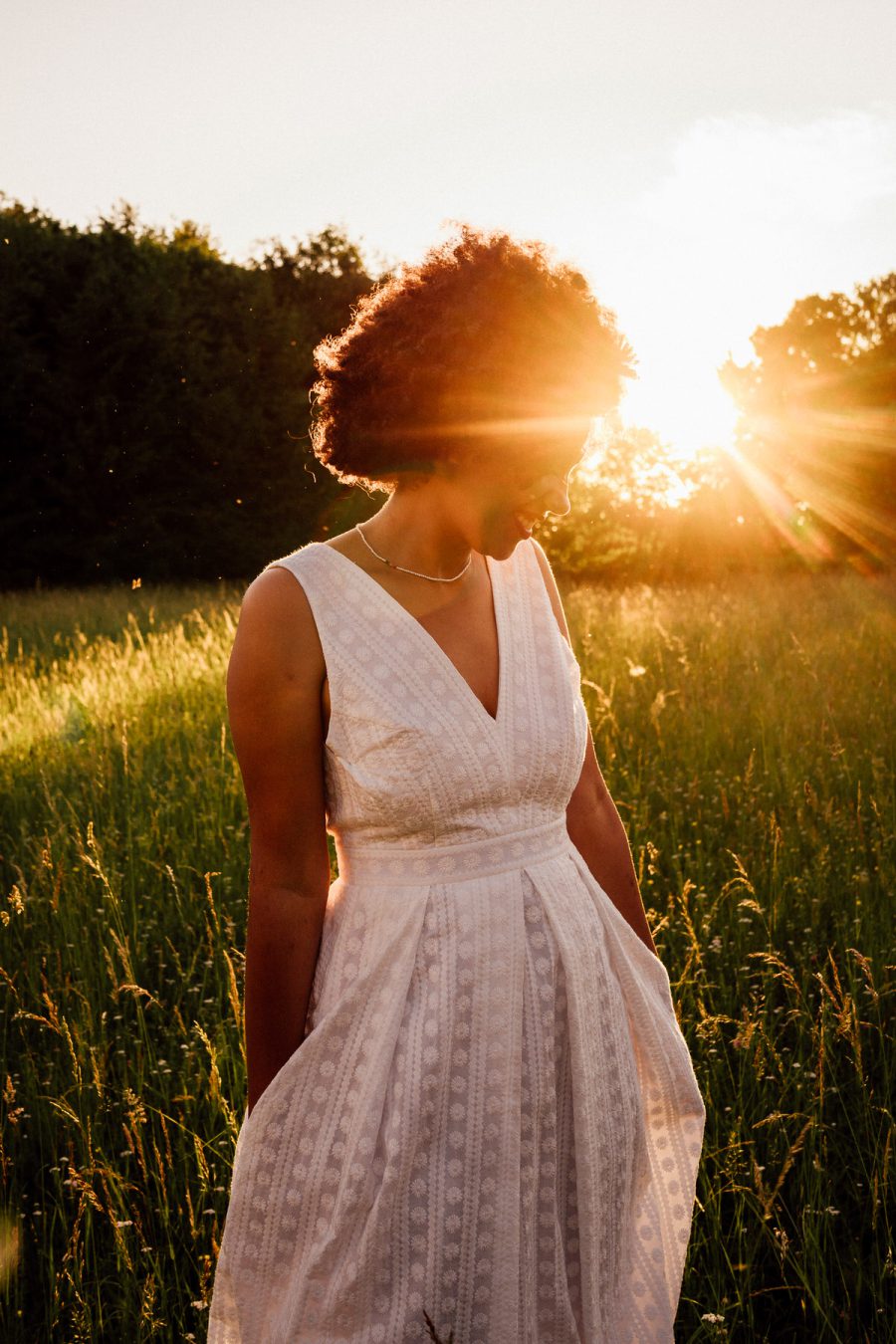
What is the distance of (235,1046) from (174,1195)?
0.46 metres

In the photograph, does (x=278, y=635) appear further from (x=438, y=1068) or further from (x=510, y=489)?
(x=438, y=1068)

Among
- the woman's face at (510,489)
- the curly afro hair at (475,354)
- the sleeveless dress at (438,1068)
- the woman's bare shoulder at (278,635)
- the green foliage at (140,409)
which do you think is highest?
the green foliage at (140,409)

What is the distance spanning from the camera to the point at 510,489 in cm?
168

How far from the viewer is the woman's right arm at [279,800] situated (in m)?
1.52

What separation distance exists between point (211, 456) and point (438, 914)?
876 inches

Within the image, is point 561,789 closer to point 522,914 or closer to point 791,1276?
point 522,914

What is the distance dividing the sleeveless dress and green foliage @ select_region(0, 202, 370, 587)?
17840 millimetres

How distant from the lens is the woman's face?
167 centimetres

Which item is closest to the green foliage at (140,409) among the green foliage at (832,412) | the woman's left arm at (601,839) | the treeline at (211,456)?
the treeline at (211,456)

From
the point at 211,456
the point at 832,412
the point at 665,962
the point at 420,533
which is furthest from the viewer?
the point at 832,412

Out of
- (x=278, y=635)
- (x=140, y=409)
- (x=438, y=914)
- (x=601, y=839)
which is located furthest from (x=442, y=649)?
(x=140, y=409)

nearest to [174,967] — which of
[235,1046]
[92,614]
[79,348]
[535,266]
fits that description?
[235,1046]

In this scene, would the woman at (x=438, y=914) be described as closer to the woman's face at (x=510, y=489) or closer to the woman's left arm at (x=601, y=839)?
the woman's face at (x=510, y=489)

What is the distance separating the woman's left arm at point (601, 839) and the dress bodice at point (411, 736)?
24 centimetres
